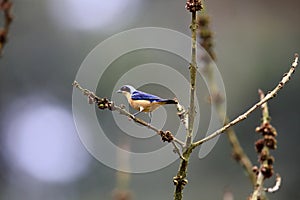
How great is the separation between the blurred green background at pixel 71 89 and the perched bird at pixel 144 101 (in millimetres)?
3282

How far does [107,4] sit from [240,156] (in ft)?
19.9

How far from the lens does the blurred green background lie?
453 centimetres

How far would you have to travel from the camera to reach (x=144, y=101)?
2.22 ft

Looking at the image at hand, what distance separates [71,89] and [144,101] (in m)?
5.17

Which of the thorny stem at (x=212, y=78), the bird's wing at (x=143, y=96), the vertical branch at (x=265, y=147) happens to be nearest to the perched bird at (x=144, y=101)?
the bird's wing at (x=143, y=96)

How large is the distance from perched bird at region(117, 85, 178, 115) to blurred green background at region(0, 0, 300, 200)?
3.28 metres

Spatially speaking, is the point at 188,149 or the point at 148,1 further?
the point at 148,1

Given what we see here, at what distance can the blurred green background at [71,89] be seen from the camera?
14.9 feet

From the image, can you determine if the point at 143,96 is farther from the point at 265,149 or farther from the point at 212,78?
the point at 212,78

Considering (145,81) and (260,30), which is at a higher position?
(260,30)

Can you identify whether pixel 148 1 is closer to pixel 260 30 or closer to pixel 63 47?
pixel 63 47

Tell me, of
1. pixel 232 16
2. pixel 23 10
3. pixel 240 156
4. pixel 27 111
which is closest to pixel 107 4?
pixel 23 10

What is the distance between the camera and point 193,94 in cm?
62

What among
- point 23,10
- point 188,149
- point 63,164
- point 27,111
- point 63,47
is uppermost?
point 23,10
